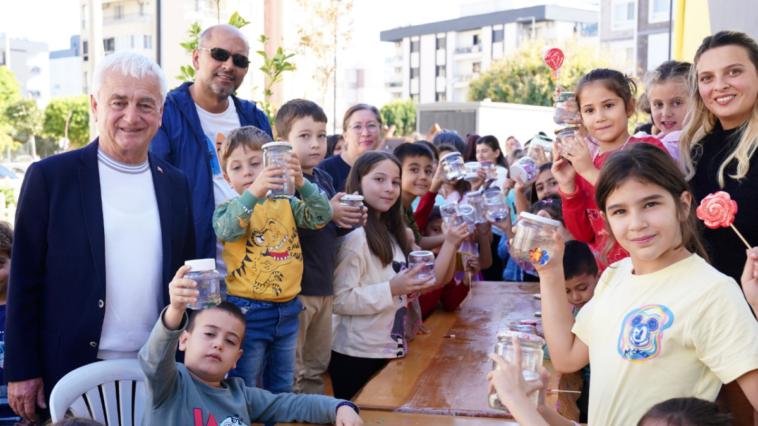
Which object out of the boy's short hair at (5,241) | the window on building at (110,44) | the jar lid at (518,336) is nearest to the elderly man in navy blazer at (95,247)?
the boy's short hair at (5,241)

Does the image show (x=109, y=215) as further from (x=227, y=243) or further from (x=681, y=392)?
(x=681, y=392)

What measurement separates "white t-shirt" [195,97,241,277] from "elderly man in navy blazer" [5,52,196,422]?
0.74 meters

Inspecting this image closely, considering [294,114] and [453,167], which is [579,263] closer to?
[453,167]

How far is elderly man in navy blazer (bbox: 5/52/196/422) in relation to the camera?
94.7 inches

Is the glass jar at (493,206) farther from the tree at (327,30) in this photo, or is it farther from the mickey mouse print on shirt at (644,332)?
the tree at (327,30)

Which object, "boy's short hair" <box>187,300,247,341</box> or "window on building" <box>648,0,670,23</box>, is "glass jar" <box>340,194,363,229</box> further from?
"window on building" <box>648,0,670,23</box>

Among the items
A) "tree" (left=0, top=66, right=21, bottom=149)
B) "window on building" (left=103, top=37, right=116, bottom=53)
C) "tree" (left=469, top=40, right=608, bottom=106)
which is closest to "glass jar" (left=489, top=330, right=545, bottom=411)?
"tree" (left=469, top=40, right=608, bottom=106)

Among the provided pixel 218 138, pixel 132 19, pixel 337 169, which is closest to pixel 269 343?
pixel 218 138

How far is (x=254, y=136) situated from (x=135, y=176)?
0.71 meters

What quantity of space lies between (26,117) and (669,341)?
148 ft

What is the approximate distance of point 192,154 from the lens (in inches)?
137

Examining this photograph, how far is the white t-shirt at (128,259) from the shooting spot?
2.51 m

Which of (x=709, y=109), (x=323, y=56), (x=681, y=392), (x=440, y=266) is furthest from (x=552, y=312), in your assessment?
(x=323, y=56)

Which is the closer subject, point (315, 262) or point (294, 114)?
point (315, 262)
